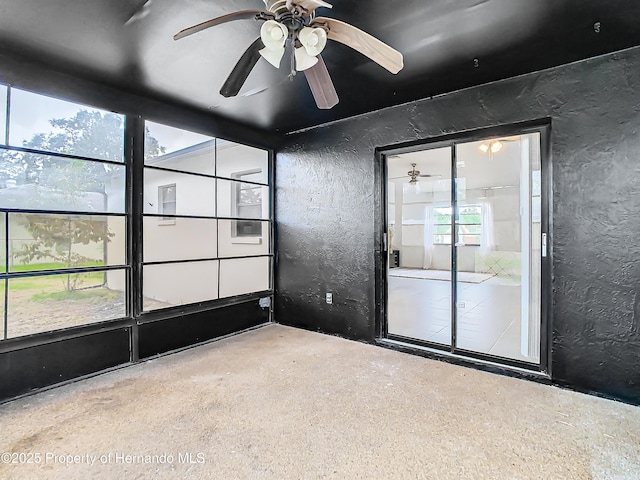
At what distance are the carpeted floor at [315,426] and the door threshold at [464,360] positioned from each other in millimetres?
76

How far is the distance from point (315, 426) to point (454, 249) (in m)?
2.11

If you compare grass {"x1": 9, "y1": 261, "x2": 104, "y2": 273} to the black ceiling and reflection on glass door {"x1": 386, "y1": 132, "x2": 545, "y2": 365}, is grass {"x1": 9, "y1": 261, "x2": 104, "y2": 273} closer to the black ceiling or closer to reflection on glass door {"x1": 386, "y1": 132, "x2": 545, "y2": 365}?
the black ceiling

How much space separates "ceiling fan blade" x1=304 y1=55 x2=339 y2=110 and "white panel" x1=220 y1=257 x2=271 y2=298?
2475mm

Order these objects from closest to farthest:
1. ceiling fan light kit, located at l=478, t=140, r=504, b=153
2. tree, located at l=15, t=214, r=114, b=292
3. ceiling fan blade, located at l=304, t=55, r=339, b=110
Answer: ceiling fan blade, located at l=304, t=55, r=339, b=110 → tree, located at l=15, t=214, r=114, b=292 → ceiling fan light kit, located at l=478, t=140, r=504, b=153

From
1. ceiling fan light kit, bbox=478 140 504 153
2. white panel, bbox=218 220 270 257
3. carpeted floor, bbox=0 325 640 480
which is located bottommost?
carpeted floor, bbox=0 325 640 480

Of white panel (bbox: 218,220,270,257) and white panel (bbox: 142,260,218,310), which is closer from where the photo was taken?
white panel (bbox: 142,260,218,310)

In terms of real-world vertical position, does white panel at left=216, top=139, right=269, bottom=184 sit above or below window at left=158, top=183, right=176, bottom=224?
above

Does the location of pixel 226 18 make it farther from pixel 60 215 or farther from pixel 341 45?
pixel 60 215

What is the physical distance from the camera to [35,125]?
2688 mm

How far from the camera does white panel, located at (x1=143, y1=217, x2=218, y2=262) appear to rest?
3.41 meters

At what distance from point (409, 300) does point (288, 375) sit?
3.12m

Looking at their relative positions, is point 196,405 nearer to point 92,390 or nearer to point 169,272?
point 92,390

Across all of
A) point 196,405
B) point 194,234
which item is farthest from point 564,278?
point 194,234

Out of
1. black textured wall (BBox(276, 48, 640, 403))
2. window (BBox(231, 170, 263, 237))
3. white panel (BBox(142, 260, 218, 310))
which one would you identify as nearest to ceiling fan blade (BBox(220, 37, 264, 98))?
black textured wall (BBox(276, 48, 640, 403))
